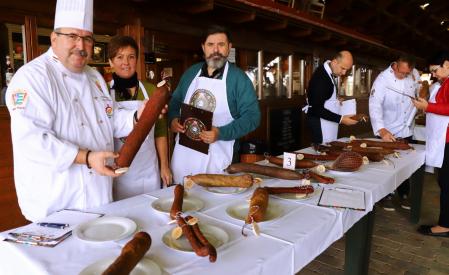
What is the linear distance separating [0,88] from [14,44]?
17.9 inches

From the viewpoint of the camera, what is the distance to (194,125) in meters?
2.46

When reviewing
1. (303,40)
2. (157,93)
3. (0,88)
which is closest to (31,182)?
(157,93)

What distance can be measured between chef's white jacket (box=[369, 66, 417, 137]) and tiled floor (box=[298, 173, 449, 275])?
1.16m

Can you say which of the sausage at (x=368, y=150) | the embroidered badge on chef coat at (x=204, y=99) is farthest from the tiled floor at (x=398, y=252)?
the embroidered badge on chef coat at (x=204, y=99)

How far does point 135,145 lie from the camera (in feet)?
5.04

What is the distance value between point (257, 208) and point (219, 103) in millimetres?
1451

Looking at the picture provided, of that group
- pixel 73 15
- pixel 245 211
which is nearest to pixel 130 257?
pixel 245 211

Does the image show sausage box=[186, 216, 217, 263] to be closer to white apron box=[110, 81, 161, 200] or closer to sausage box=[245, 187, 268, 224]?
sausage box=[245, 187, 268, 224]

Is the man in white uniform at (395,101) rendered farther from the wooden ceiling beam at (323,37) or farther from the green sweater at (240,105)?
the wooden ceiling beam at (323,37)

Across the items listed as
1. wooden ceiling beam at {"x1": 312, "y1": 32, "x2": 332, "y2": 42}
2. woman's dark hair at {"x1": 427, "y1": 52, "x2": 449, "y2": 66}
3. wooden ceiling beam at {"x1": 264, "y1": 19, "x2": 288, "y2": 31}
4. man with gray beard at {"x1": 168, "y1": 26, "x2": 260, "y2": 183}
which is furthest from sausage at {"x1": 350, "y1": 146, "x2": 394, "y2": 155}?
wooden ceiling beam at {"x1": 312, "y1": 32, "x2": 332, "y2": 42}

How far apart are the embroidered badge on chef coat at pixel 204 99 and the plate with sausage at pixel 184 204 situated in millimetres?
1180

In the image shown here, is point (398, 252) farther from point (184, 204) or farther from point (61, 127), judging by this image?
point (61, 127)

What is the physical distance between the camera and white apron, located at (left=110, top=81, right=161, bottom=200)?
2.36 meters

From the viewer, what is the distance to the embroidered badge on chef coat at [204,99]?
280 centimetres
